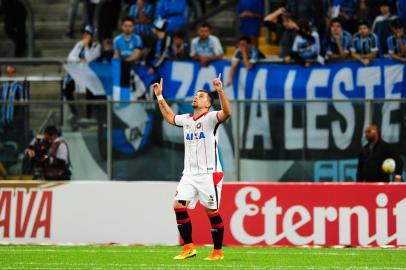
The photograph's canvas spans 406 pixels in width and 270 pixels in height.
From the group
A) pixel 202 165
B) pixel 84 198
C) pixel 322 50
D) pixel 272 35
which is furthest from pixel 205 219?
pixel 272 35

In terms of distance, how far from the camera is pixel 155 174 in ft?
69.3

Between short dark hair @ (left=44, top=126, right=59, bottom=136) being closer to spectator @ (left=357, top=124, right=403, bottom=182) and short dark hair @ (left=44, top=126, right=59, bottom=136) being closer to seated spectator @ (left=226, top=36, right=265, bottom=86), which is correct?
seated spectator @ (left=226, top=36, right=265, bottom=86)

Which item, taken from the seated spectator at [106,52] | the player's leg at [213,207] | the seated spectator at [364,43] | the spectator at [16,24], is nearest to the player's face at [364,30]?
the seated spectator at [364,43]

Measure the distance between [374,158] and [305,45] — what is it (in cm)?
323

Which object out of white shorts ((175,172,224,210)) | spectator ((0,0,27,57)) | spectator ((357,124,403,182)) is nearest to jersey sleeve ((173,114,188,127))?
white shorts ((175,172,224,210))

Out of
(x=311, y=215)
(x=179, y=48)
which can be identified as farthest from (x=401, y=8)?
(x=311, y=215)

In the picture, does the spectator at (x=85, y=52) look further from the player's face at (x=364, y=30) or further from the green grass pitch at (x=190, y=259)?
the green grass pitch at (x=190, y=259)

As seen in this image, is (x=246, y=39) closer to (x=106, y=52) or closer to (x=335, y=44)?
(x=335, y=44)

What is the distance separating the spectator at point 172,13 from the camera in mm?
23906

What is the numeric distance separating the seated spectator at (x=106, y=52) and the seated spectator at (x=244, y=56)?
2.65 metres

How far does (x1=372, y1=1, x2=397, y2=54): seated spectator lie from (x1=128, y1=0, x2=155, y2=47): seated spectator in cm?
447

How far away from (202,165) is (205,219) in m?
3.42

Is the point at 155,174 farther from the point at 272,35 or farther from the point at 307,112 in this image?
the point at 272,35

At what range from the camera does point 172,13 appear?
24031 mm
